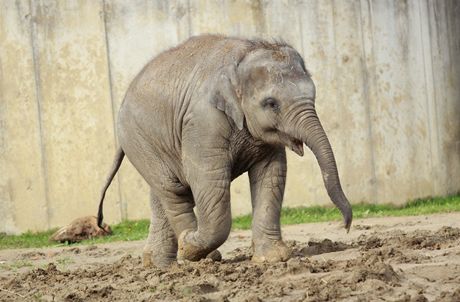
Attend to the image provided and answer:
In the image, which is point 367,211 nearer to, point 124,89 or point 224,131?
point 124,89

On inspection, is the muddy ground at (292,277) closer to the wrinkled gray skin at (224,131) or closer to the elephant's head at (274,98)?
the wrinkled gray skin at (224,131)

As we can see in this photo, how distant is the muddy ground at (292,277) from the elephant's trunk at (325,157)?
0.37 m

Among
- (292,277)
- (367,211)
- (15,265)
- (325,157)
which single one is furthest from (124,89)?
(292,277)

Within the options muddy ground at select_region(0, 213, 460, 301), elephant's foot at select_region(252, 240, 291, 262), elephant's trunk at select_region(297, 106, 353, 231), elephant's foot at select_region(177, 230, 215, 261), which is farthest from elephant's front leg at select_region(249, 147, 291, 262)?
elephant's trunk at select_region(297, 106, 353, 231)

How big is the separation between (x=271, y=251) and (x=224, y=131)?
3.03 ft

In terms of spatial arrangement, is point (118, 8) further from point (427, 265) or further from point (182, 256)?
point (427, 265)

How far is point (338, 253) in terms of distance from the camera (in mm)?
8672

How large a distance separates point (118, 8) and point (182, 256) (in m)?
5.83

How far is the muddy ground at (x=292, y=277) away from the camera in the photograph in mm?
6689

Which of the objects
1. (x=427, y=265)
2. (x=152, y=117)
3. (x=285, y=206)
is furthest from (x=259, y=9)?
(x=427, y=265)

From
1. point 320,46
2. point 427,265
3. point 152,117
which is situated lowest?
point 427,265

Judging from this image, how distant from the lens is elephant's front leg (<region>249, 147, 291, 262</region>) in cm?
852

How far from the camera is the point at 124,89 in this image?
45.8 feet

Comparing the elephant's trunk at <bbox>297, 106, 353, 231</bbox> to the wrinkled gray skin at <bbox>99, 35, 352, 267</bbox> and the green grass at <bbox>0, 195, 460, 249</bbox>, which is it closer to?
the wrinkled gray skin at <bbox>99, 35, 352, 267</bbox>
